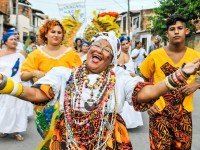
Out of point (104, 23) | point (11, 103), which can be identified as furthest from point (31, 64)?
point (11, 103)

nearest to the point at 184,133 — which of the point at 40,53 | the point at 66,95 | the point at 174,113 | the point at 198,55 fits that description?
the point at 174,113

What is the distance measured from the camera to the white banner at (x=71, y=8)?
250 inches

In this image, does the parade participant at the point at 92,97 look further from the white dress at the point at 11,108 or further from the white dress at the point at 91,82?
the white dress at the point at 11,108

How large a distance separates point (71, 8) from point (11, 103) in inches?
73.4

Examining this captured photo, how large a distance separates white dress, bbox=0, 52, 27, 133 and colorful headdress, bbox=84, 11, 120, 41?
2.34 m

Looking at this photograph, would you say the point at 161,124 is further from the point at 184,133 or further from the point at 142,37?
the point at 142,37

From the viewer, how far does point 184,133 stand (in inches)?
157

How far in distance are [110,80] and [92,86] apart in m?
0.15

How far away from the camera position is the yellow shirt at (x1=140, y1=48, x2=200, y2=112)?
4.02 m

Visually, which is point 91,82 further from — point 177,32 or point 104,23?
point 104,23

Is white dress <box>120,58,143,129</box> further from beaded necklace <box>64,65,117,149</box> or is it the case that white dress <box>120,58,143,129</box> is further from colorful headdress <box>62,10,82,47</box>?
beaded necklace <box>64,65,117,149</box>

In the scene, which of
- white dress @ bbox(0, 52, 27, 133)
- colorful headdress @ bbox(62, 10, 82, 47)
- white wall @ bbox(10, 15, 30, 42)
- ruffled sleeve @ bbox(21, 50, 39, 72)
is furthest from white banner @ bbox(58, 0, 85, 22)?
white wall @ bbox(10, 15, 30, 42)

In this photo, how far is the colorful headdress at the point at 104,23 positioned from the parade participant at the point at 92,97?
1449 mm

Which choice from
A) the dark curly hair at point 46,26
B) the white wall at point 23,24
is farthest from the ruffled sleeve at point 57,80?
the white wall at point 23,24
